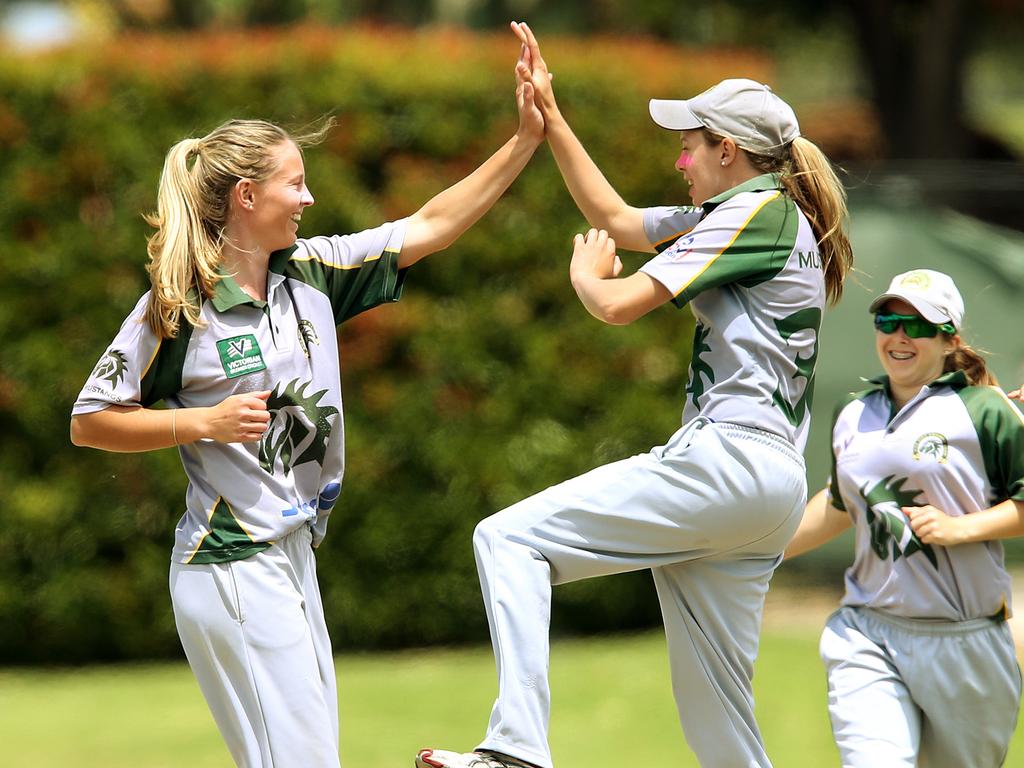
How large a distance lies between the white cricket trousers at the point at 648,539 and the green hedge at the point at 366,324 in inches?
158

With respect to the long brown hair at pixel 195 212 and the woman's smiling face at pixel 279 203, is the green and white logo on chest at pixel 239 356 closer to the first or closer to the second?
the long brown hair at pixel 195 212

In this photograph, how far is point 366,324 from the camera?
783 cm

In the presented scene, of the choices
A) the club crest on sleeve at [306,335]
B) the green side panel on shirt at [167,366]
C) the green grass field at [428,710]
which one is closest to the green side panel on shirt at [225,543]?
the green side panel on shirt at [167,366]

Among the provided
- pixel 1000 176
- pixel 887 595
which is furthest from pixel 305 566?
pixel 1000 176

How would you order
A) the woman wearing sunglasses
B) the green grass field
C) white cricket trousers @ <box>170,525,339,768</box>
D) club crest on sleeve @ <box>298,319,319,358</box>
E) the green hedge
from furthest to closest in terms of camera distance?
1. the green hedge
2. the green grass field
3. the woman wearing sunglasses
4. club crest on sleeve @ <box>298,319,319,358</box>
5. white cricket trousers @ <box>170,525,339,768</box>

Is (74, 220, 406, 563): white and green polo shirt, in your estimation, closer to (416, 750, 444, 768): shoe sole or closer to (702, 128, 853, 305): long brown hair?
(416, 750, 444, 768): shoe sole

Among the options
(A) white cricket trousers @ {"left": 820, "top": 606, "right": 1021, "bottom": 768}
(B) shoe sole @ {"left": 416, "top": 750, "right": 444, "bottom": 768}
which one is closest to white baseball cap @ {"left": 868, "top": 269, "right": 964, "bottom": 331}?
(A) white cricket trousers @ {"left": 820, "top": 606, "right": 1021, "bottom": 768}

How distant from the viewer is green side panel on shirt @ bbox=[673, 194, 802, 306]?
12.3 feet

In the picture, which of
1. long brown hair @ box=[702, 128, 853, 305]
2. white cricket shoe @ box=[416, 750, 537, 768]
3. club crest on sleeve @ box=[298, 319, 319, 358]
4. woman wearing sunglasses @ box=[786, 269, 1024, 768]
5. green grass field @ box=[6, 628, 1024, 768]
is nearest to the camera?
white cricket shoe @ box=[416, 750, 537, 768]

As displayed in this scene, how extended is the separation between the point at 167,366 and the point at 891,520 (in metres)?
2.07

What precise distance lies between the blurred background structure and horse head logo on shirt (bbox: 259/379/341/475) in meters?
3.99

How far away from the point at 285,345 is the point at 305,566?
58 cm

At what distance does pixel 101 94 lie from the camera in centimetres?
774

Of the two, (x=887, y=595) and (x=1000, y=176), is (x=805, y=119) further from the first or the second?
(x=887, y=595)
